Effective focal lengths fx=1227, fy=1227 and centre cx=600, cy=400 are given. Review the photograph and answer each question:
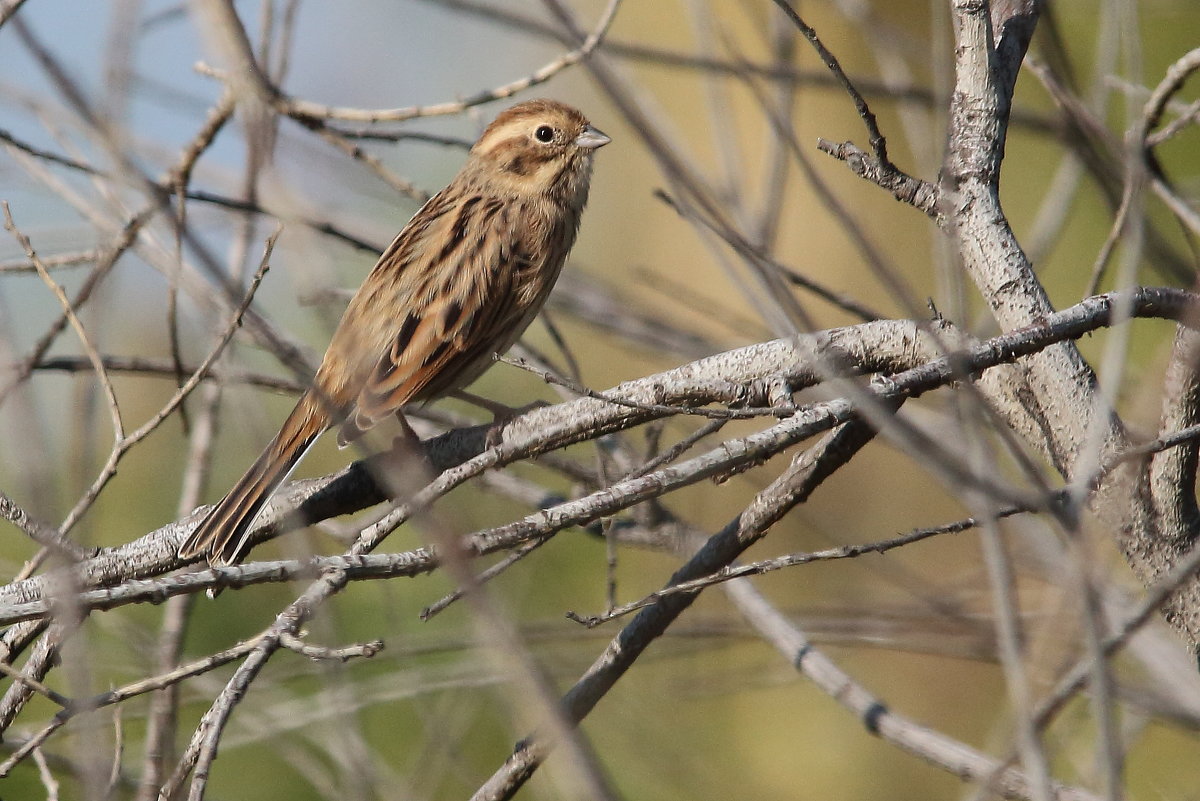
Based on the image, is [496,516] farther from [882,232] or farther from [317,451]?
[882,232]

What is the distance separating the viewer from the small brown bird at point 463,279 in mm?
4277

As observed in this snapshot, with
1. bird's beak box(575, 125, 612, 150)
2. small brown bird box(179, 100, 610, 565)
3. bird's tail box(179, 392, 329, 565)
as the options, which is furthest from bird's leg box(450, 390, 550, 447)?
bird's beak box(575, 125, 612, 150)

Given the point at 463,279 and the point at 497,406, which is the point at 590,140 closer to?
the point at 463,279

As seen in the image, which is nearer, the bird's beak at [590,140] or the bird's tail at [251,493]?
the bird's tail at [251,493]

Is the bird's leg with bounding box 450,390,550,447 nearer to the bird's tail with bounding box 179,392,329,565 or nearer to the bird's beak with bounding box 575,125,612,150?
the bird's tail with bounding box 179,392,329,565

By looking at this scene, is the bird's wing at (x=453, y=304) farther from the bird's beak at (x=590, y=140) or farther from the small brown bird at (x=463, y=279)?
the bird's beak at (x=590, y=140)

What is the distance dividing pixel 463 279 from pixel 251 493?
5.20 feet

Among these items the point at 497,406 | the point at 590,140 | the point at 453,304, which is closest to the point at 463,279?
the point at 453,304

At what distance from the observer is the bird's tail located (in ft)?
9.75

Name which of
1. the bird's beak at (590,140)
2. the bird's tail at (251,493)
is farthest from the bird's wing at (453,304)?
the bird's beak at (590,140)

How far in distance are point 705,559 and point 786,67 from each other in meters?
1.36

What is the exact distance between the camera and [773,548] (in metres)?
7.14

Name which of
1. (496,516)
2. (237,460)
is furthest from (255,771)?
(237,460)

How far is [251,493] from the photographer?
3400 millimetres
